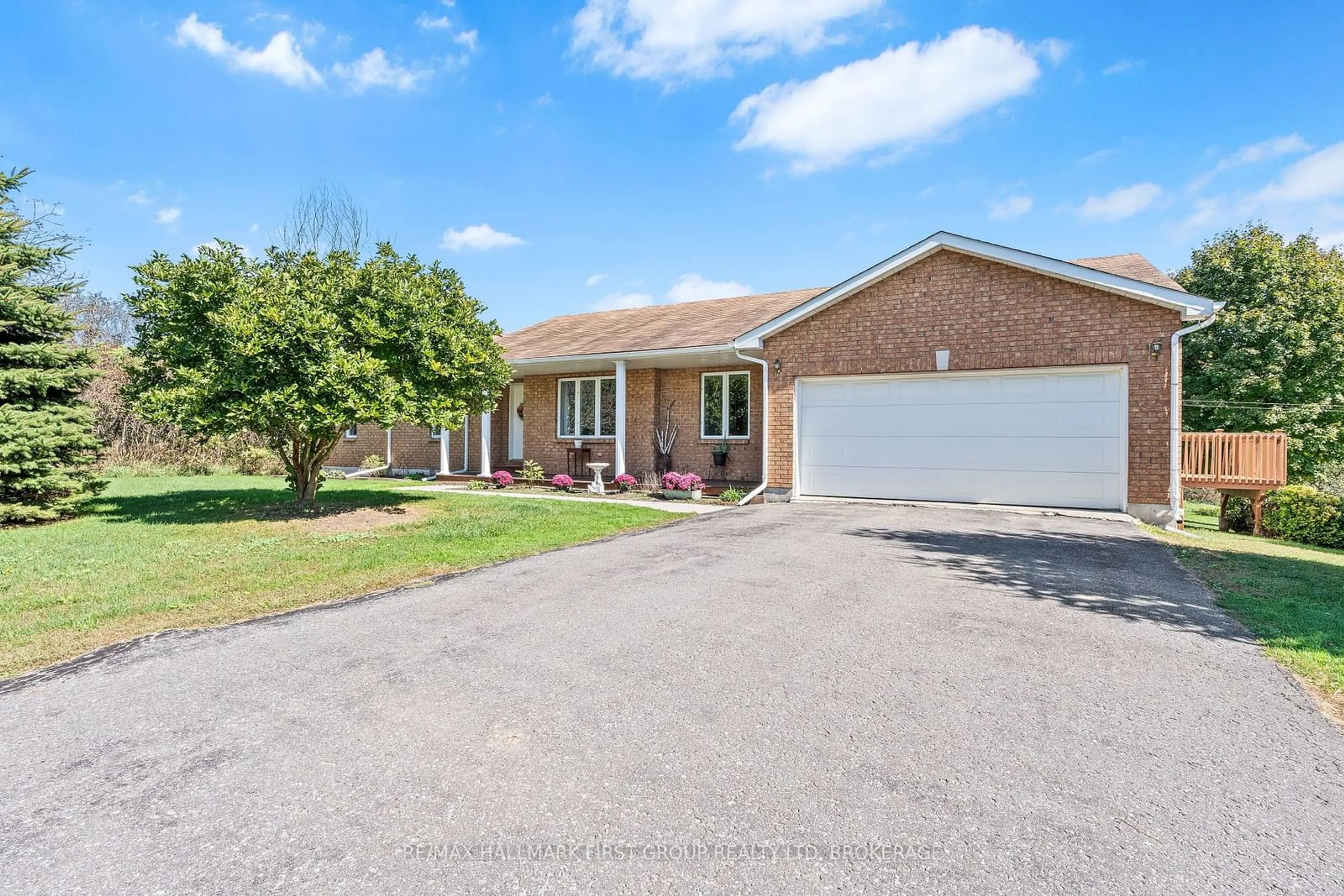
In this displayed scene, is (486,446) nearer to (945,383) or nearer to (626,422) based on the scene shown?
(626,422)

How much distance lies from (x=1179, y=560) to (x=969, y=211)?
11696mm

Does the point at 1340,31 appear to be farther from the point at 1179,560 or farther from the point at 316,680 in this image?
the point at 316,680

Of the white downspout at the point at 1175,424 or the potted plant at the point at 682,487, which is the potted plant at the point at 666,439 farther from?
the white downspout at the point at 1175,424

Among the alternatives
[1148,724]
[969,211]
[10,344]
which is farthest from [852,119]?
[10,344]

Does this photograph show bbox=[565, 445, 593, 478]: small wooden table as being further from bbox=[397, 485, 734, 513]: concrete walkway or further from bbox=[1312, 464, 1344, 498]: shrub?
bbox=[1312, 464, 1344, 498]: shrub

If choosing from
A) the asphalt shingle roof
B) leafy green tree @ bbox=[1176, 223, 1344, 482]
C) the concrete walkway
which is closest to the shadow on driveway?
the concrete walkway

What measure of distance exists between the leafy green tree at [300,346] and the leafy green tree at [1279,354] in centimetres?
2277

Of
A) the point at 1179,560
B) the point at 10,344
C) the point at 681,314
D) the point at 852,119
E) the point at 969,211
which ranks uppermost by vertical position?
the point at 852,119

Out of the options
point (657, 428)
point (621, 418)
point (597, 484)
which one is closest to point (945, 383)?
point (657, 428)

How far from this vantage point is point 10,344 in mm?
10336

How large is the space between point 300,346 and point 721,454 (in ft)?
28.8

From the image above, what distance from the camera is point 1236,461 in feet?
40.1

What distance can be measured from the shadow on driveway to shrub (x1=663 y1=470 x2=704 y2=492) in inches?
200

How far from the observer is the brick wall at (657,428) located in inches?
590
